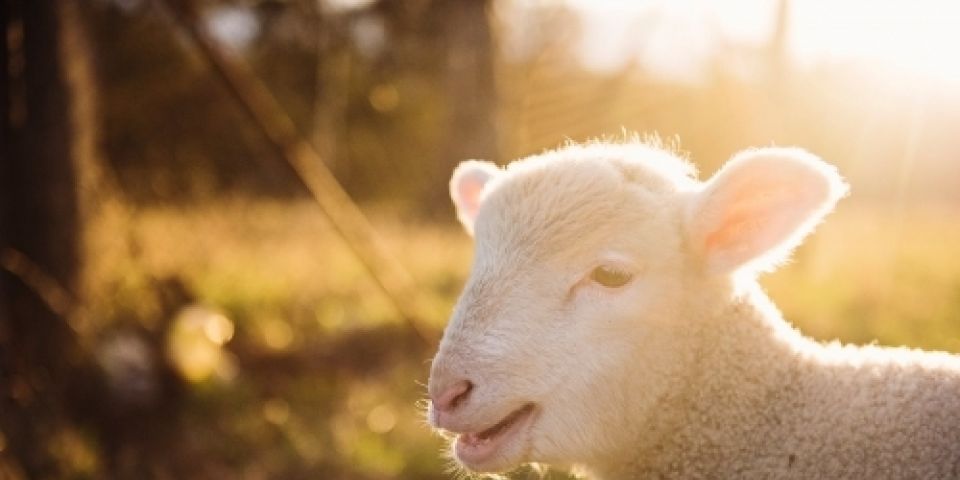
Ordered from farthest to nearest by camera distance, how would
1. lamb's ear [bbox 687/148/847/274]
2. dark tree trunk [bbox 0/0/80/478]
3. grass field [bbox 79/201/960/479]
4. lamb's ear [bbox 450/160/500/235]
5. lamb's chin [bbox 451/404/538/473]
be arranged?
grass field [bbox 79/201/960/479], dark tree trunk [bbox 0/0/80/478], lamb's ear [bbox 450/160/500/235], lamb's chin [bbox 451/404/538/473], lamb's ear [bbox 687/148/847/274]

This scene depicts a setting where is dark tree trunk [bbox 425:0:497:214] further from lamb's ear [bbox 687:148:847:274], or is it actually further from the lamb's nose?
the lamb's nose

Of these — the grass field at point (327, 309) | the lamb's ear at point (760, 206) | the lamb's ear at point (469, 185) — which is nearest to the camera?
the lamb's ear at point (760, 206)

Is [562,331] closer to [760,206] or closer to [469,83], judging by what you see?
[760,206]

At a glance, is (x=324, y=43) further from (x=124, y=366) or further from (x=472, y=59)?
(x=124, y=366)

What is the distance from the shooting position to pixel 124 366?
544 centimetres

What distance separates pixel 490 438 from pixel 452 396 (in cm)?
19

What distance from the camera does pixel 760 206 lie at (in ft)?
8.72

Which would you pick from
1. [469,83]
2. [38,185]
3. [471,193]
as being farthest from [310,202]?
[471,193]

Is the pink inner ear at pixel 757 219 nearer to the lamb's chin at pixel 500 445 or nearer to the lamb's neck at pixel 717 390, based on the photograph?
the lamb's neck at pixel 717 390

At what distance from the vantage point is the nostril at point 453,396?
256cm

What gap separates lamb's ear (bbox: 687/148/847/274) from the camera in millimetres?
2529

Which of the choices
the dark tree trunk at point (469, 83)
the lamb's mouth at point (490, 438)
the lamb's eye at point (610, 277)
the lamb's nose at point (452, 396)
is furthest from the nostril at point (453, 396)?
the dark tree trunk at point (469, 83)

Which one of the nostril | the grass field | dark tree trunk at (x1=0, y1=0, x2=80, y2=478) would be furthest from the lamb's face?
dark tree trunk at (x1=0, y1=0, x2=80, y2=478)

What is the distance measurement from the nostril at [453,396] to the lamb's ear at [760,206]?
0.79 m
